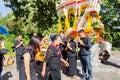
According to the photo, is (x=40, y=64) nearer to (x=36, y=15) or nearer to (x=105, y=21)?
(x=36, y=15)

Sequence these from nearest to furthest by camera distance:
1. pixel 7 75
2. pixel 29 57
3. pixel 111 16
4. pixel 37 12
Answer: pixel 29 57, pixel 7 75, pixel 37 12, pixel 111 16

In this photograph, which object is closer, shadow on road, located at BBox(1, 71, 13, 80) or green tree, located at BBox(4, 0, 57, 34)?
shadow on road, located at BBox(1, 71, 13, 80)

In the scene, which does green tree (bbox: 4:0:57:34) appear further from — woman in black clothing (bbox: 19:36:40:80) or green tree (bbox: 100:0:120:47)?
woman in black clothing (bbox: 19:36:40:80)

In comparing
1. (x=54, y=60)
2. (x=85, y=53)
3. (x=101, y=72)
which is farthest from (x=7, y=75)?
(x=54, y=60)

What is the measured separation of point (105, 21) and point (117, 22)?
1081mm

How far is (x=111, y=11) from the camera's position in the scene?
2747 cm

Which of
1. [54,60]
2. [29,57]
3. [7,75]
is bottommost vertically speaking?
[7,75]

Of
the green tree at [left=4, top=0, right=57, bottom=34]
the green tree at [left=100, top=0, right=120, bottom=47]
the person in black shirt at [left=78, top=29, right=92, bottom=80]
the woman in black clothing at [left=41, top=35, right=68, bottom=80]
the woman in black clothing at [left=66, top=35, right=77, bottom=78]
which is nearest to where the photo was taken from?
the woman in black clothing at [left=41, top=35, right=68, bottom=80]

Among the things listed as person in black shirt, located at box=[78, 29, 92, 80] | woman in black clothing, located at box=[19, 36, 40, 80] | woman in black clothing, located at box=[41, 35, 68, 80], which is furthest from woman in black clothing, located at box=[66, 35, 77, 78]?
woman in black clothing, located at box=[19, 36, 40, 80]

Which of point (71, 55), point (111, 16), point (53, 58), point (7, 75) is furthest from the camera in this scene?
point (111, 16)

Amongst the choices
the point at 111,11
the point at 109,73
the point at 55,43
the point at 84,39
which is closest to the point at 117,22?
the point at 111,11

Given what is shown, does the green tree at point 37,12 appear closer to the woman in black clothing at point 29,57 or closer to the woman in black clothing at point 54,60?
the woman in black clothing at point 54,60

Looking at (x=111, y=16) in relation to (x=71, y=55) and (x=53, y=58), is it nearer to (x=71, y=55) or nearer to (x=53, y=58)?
(x=71, y=55)

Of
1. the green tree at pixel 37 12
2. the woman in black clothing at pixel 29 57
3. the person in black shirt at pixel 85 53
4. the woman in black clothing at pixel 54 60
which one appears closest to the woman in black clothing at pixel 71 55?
the person in black shirt at pixel 85 53
